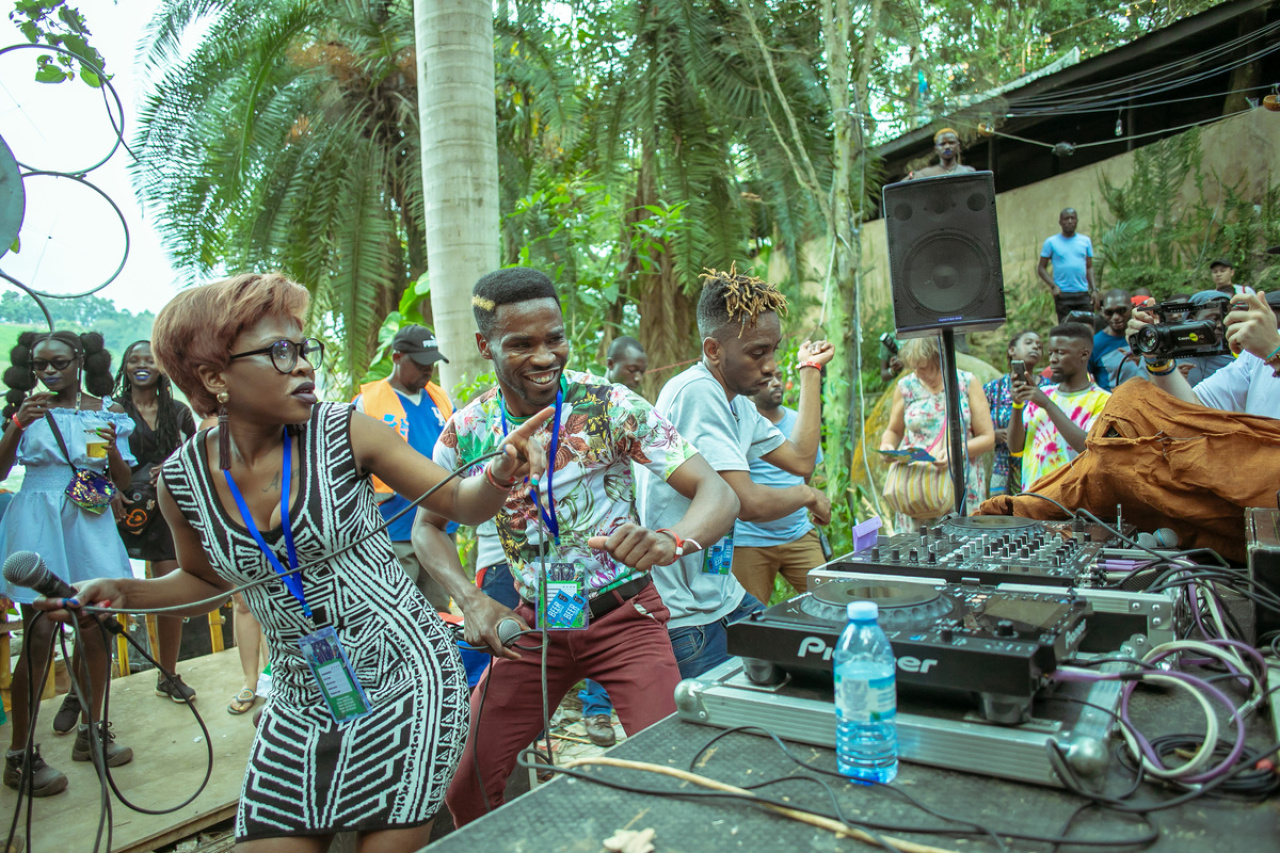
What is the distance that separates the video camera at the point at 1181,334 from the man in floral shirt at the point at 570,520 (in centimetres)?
156

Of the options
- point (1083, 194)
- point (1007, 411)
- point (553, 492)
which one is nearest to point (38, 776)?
point (553, 492)

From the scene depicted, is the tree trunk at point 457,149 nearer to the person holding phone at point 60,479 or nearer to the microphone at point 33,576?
the person holding phone at point 60,479

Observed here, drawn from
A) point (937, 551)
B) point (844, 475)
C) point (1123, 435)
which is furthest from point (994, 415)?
point (937, 551)

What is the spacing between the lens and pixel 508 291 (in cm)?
238

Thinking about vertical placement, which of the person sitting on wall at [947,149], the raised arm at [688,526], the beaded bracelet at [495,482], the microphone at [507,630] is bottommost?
the microphone at [507,630]

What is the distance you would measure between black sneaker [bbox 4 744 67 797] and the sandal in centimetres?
87

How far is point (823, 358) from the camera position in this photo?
3.51m

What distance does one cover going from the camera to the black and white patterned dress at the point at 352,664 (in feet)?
6.26

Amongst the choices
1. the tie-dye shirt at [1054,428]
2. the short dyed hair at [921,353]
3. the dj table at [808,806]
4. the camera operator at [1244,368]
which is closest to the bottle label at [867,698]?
the dj table at [808,806]

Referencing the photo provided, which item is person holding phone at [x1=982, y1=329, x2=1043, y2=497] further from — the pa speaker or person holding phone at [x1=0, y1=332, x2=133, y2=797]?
person holding phone at [x1=0, y1=332, x2=133, y2=797]

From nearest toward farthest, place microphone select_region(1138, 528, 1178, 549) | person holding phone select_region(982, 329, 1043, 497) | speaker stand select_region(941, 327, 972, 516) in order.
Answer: microphone select_region(1138, 528, 1178, 549), speaker stand select_region(941, 327, 972, 516), person holding phone select_region(982, 329, 1043, 497)

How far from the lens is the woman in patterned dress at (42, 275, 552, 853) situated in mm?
1914

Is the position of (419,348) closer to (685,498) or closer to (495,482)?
(685,498)

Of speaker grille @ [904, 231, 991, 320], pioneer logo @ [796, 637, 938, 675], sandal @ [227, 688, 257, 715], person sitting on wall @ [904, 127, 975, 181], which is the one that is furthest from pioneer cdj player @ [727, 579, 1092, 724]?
person sitting on wall @ [904, 127, 975, 181]
